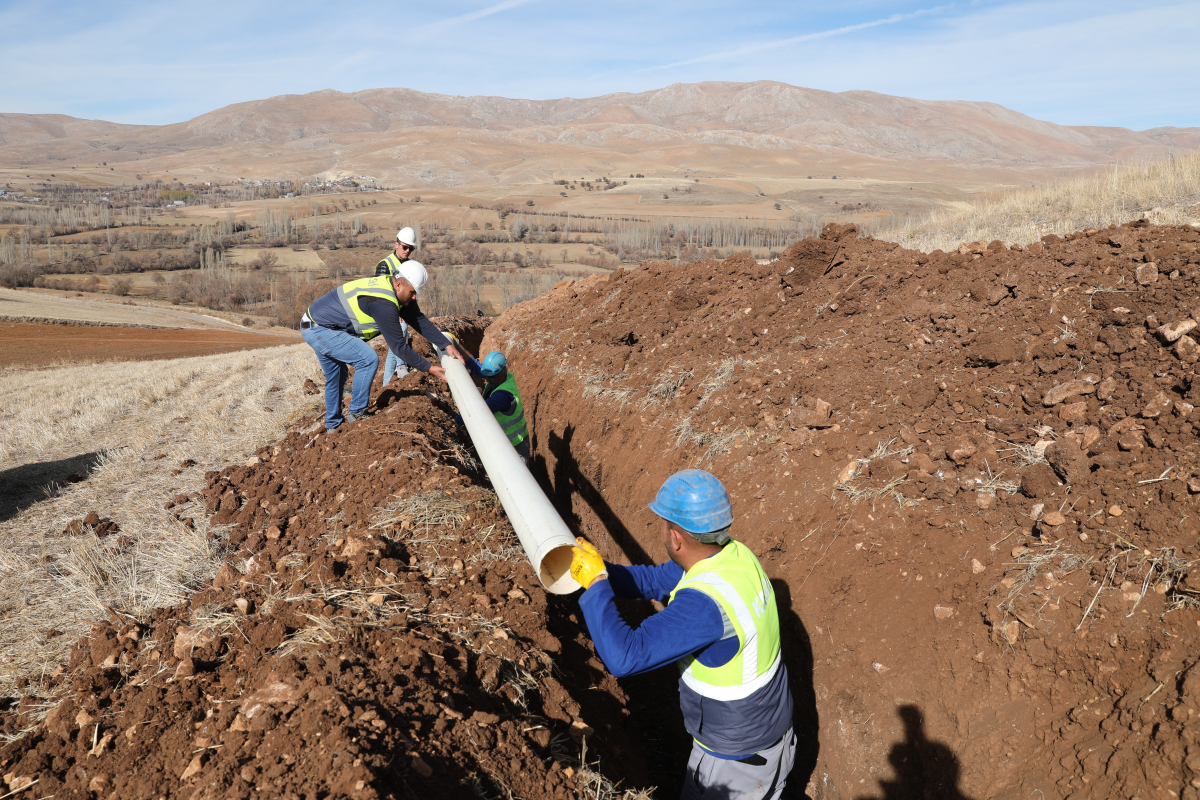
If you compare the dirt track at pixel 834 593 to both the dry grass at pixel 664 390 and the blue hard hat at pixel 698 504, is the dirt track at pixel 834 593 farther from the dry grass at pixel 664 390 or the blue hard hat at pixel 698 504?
the blue hard hat at pixel 698 504

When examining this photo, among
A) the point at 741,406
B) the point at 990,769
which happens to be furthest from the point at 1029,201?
the point at 990,769

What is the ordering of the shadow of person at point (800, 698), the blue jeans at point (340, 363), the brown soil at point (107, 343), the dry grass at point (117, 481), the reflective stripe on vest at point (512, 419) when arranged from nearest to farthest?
the shadow of person at point (800, 698), the dry grass at point (117, 481), the reflective stripe on vest at point (512, 419), the blue jeans at point (340, 363), the brown soil at point (107, 343)

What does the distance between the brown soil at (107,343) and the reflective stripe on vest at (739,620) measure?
2068cm

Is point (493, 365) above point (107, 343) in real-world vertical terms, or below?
above

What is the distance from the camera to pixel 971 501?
3.65 metres

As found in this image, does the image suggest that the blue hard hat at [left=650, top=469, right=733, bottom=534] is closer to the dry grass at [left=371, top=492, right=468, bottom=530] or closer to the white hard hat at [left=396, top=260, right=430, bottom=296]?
the dry grass at [left=371, top=492, right=468, bottom=530]

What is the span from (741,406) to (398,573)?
309 cm

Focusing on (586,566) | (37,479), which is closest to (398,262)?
(37,479)

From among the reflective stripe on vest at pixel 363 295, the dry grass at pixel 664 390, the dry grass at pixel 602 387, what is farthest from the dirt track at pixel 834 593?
the reflective stripe on vest at pixel 363 295

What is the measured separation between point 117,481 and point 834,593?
6.99 meters

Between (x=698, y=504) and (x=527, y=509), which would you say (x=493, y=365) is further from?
(x=698, y=504)

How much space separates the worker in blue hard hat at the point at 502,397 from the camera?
598cm

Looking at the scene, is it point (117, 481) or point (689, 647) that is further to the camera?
point (117, 481)

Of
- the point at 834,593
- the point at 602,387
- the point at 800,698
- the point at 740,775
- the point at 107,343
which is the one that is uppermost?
the point at 602,387
